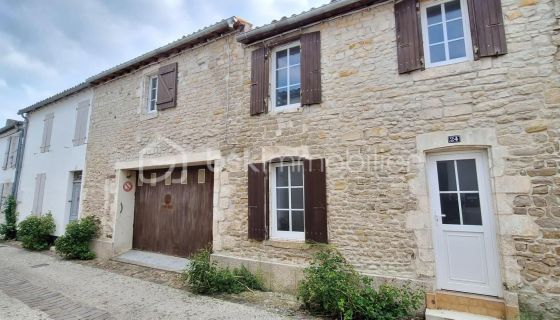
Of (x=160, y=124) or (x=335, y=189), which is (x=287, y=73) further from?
(x=160, y=124)

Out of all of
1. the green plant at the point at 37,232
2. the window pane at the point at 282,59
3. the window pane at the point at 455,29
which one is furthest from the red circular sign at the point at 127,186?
the window pane at the point at 455,29

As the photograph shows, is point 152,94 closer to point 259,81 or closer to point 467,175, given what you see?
point 259,81

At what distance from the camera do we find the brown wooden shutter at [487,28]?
3730 millimetres

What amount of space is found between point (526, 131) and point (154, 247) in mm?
7749

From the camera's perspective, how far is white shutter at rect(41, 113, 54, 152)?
10102 mm

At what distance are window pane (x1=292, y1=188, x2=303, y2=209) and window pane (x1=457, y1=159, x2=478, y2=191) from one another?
7.89ft

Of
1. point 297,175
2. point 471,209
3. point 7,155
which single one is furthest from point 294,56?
point 7,155

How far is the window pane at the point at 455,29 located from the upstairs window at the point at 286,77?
2.44 m

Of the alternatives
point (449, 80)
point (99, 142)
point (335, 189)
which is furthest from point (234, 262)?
point (99, 142)

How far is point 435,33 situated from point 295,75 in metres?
2.35

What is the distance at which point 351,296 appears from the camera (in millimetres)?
3662

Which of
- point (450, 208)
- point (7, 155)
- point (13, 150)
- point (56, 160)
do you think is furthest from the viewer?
point (7, 155)

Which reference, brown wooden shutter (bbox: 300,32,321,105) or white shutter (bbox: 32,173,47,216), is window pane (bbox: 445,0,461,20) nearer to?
brown wooden shutter (bbox: 300,32,321,105)

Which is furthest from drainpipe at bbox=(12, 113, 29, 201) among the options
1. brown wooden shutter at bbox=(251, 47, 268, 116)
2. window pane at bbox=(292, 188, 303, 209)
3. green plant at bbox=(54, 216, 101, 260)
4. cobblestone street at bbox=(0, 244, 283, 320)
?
window pane at bbox=(292, 188, 303, 209)
